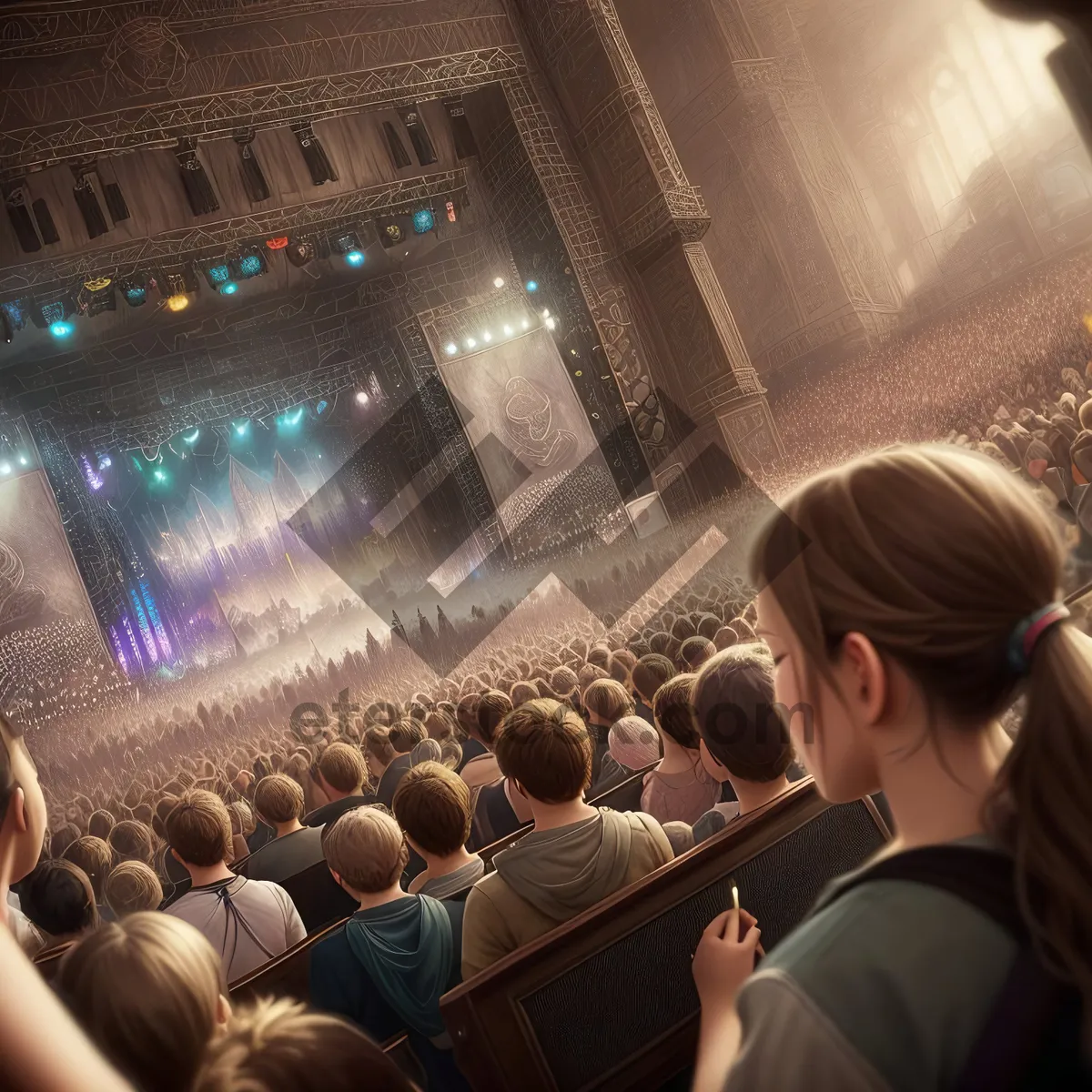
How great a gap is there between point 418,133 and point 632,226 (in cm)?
251

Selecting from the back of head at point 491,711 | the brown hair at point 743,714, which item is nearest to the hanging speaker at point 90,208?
the back of head at point 491,711

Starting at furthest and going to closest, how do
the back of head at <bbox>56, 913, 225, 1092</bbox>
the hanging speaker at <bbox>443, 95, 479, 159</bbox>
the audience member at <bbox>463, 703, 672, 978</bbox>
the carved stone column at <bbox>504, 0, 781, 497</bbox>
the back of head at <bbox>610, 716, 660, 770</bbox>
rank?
the hanging speaker at <bbox>443, 95, 479, 159</bbox> < the carved stone column at <bbox>504, 0, 781, 497</bbox> < the back of head at <bbox>610, 716, 660, 770</bbox> < the audience member at <bbox>463, 703, 672, 978</bbox> < the back of head at <bbox>56, 913, 225, 1092</bbox>

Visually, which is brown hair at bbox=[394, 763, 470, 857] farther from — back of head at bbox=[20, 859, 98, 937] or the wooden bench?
back of head at bbox=[20, 859, 98, 937]

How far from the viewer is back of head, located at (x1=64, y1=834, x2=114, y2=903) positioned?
3.83 metres

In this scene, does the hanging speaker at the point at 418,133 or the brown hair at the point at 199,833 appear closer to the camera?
the brown hair at the point at 199,833

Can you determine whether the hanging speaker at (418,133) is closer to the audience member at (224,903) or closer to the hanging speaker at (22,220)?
the hanging speaker at (22,220)

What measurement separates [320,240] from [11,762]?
10.1m

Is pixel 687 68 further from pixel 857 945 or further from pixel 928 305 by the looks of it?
pixel 857 945

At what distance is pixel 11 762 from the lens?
3.39ft

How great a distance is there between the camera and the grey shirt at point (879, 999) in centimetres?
80

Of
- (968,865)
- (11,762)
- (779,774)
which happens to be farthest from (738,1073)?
(779,774)

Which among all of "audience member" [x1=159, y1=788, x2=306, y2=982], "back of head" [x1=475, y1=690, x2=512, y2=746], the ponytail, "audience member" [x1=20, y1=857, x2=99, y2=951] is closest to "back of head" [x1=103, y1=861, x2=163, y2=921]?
"audience member" [x1=20, y1=857, x2=99, y2=951]

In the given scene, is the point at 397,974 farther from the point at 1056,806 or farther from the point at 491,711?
the point at 491,711

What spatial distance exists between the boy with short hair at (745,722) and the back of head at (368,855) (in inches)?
36.1
